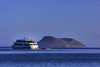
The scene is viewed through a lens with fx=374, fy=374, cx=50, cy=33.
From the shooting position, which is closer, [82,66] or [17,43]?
[82,66]

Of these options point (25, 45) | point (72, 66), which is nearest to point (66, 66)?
point (72, 66)

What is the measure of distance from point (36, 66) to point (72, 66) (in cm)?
730

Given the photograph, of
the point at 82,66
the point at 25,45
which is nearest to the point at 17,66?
the point at 82,66

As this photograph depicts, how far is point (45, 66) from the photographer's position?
77500mm

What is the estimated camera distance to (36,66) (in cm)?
7575

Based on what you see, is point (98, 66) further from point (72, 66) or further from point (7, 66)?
point (7, 66)

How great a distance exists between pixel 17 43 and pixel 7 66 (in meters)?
118

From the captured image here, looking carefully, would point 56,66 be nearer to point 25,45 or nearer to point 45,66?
point 45,66

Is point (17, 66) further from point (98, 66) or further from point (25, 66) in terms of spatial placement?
point (98, 66)

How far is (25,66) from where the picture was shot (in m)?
75.6

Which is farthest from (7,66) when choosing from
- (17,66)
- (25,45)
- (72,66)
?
(25,45)

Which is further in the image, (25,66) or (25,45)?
(25,45)

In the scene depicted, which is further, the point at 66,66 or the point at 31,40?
the point at 31,40

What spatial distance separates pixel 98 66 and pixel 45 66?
35.8 ft
